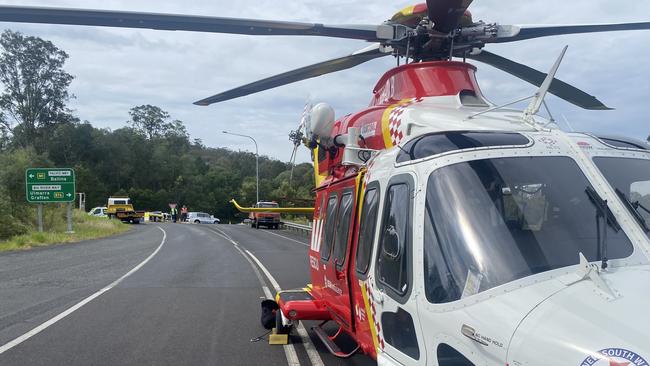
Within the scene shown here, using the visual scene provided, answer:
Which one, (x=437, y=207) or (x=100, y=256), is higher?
(x=437, y=207)

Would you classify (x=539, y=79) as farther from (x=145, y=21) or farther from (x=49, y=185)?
(x=49, y=185)

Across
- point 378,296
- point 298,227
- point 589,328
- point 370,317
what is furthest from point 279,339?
point 298,227

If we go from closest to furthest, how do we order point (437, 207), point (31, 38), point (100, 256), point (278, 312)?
point (437, 207) → point (278, 312) → point (100, 256) → point (31, 38)

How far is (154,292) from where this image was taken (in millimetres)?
11070

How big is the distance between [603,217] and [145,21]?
3.95m

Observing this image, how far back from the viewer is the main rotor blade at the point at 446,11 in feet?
15.7

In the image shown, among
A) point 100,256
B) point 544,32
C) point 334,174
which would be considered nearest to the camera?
point 544,32

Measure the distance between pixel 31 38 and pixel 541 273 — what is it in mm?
76055

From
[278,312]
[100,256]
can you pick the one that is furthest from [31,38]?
[278,312]

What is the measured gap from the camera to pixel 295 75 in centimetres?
681

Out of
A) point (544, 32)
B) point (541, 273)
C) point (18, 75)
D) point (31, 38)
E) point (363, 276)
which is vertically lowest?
point (363, 276)

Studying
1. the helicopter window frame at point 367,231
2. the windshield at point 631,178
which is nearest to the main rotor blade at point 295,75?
the helicopter window frame at point 367,231

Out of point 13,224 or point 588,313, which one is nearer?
point 588,313

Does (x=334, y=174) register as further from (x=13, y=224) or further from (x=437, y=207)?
(x=13, y=224)
